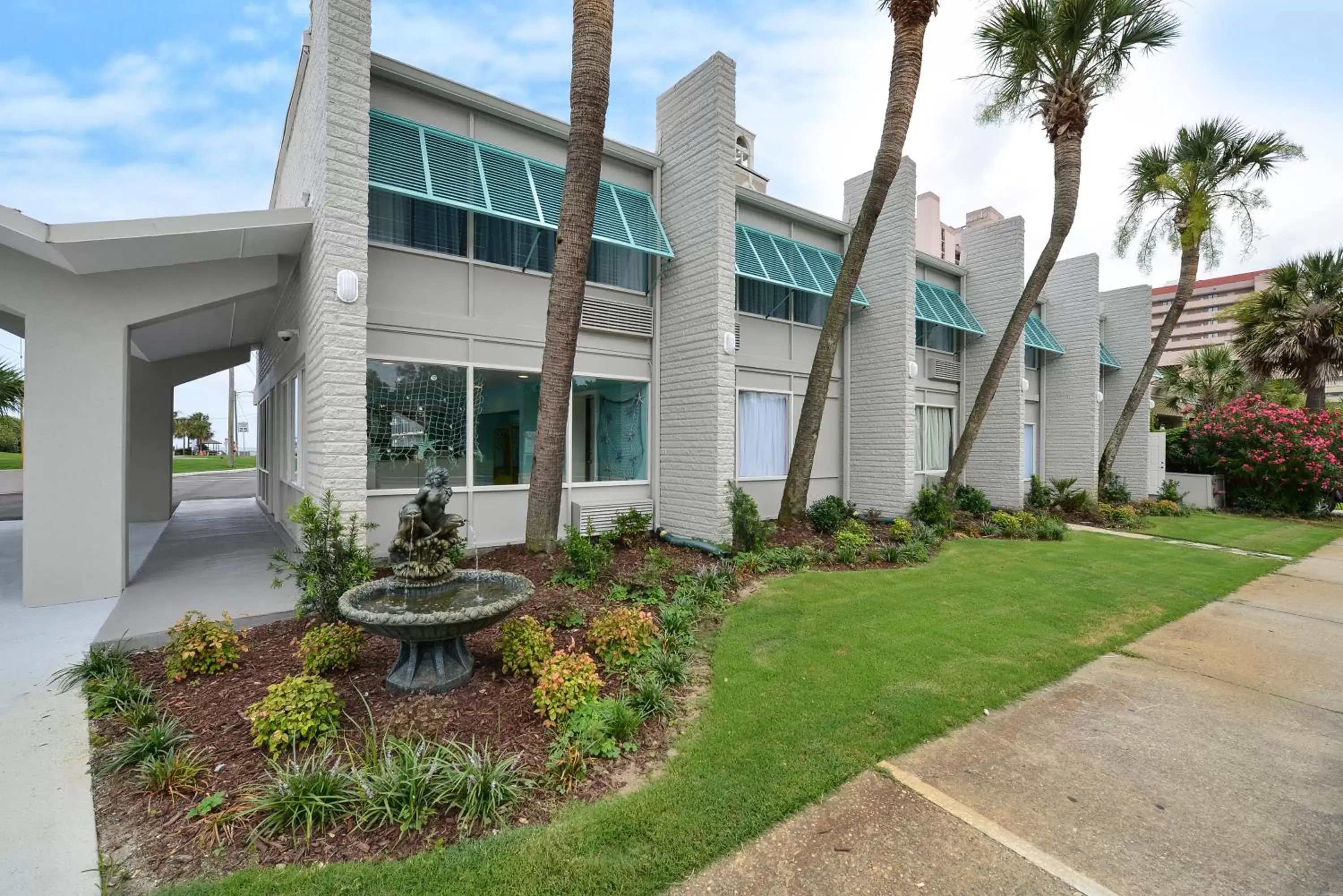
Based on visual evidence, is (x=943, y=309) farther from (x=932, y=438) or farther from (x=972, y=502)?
(x=972, y=502)

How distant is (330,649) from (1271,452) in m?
23.3

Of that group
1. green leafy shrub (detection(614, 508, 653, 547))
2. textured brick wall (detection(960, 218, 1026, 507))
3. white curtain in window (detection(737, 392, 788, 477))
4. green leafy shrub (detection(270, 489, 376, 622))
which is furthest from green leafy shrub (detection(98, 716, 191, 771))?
textured brick wall (detection(960, 218, 1026, 507))

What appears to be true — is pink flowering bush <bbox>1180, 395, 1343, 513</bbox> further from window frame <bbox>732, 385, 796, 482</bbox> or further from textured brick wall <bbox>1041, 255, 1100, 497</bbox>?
window frame <bbox>732, 385, 796, 482</bbox>

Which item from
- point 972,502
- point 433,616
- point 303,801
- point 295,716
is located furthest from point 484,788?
point 972,502

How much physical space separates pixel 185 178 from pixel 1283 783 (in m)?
34.4

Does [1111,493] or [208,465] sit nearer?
[1111,493]

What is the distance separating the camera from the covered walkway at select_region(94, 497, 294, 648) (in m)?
5.57

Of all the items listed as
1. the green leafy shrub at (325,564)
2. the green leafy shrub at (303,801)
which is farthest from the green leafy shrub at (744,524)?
the green leafy shrub at (303,801)

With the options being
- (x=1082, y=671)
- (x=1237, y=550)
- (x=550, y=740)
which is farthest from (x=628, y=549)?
(x=1237, y=550)

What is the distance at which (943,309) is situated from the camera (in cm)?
1451

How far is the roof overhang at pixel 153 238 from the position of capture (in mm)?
5293

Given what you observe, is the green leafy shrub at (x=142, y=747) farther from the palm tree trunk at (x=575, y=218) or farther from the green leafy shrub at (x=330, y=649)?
the palm tree trunk at (x=575, y=218)

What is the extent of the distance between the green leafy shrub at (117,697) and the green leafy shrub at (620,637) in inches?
120

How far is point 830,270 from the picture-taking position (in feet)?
40.5
